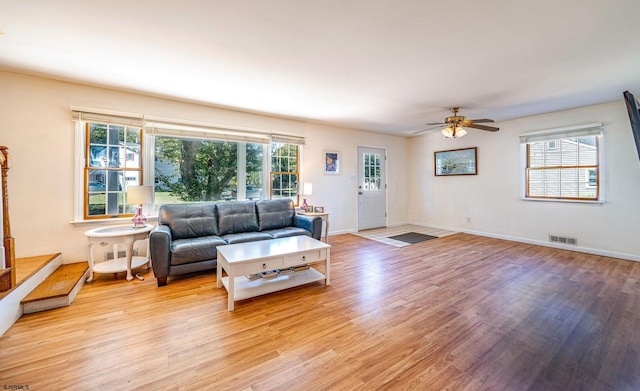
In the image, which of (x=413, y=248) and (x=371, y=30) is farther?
(x=413, y=248)

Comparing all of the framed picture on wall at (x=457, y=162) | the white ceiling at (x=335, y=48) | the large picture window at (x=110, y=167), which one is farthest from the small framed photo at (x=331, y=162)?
the large picture window at (x=110, y=167)

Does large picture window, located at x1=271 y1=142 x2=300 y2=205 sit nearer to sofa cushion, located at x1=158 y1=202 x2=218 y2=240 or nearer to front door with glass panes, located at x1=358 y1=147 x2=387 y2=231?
sofa cushion, located at x1=158 y1=202 x2=218 y2=240

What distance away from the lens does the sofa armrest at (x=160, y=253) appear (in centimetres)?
277

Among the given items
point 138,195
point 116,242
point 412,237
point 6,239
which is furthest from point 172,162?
point 412,237

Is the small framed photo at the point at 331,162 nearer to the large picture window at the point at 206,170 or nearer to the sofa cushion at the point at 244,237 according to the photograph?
the large picture window at the point at 206,170

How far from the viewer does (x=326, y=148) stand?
5379 mm

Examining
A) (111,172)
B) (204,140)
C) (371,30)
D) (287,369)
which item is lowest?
(287,369)

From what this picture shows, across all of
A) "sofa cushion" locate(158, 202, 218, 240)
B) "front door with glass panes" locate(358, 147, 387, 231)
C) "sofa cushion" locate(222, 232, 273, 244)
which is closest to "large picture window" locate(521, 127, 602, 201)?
"front door with glass panes" locate(358, 147, 387, 231)

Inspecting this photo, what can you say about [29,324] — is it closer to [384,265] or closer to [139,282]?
[139,282]

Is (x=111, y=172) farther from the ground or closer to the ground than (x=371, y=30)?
closer to the ground

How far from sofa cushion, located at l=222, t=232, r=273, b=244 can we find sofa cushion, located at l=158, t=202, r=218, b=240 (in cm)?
31

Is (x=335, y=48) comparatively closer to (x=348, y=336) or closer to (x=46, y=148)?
(x=348, y=336)

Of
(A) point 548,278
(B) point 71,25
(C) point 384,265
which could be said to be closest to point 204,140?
(B) point 71,25

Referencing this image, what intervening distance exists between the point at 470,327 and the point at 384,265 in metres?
1.53
